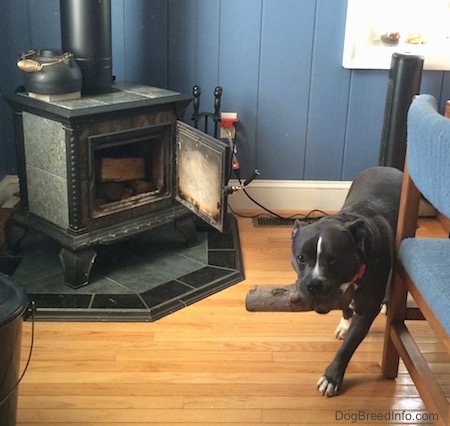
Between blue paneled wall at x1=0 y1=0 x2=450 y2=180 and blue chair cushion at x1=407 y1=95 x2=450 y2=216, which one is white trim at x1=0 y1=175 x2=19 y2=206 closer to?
blue paneled wall at x1=0 y1=0 x2=450 y2=180

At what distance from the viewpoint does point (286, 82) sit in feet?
9.85

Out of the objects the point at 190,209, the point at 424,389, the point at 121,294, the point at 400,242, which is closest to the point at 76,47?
the point at 190,209

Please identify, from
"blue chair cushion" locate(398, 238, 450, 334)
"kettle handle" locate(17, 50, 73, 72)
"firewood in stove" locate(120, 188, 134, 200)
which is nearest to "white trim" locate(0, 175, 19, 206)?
"firewood in stove" locate(120, 188, 134, 200)

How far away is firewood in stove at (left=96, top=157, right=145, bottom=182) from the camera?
8.16ft

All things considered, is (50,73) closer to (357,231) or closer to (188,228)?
(188,228)

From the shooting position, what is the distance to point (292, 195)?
317cm

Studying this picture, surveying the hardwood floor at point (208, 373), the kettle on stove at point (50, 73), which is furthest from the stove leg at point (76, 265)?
the kettle on stove at point (50, 73)

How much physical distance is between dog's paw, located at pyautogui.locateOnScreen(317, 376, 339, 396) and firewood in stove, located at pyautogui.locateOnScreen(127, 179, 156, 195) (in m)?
1.11

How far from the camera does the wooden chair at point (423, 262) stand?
137 centimetres

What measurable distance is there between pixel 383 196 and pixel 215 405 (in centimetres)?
82

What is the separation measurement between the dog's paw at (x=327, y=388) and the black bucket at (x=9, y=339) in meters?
0.82

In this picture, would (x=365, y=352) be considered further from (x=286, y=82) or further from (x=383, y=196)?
(x=286, y=82)

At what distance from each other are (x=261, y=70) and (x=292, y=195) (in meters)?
0.60

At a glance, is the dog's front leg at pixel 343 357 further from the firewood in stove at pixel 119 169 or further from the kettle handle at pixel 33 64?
the kettle handle at pixel 33 64
